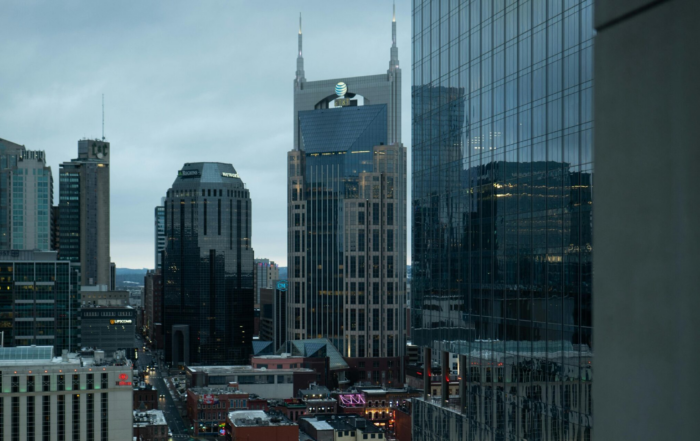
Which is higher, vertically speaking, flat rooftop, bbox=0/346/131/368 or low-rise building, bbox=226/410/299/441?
flat rooftop, bbox=0/346/131/368

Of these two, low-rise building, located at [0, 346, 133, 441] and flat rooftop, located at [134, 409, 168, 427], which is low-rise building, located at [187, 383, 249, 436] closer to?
flat rooftop, located at [134, 409, 168, 427]

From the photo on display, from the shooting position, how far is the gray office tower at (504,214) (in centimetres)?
4250

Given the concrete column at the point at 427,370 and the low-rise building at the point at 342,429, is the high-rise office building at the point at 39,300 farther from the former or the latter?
the concrete column at the point at 427,370

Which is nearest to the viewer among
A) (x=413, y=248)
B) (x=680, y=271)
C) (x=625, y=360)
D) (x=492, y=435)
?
(x=680, y=271)

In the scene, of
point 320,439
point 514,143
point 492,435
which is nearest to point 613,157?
point 514,143

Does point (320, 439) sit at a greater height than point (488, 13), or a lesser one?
lesser

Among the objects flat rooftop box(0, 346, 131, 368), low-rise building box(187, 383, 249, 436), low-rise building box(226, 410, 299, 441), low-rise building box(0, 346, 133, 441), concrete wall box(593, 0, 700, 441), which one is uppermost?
concrete wall box(593, 0, 700, 441)

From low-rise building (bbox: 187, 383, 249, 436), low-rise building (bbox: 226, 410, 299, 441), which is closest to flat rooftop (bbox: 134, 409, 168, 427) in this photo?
low-rise building (bbox: 187, 383, 249, 436)

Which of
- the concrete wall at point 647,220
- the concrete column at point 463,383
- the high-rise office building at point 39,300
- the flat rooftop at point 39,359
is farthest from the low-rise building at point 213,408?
the concrete wall at point 647,220

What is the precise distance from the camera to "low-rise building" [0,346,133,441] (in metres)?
115

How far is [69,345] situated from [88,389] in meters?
80.2

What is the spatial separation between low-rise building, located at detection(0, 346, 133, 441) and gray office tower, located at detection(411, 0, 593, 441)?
63.5 metres

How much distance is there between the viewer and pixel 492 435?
5347 cm

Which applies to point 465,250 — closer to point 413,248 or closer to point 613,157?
point 413,248
